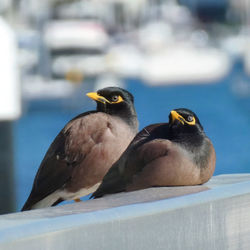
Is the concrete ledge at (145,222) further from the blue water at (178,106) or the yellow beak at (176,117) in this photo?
the blue water at (178,106)

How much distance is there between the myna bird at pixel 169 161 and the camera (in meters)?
2.77

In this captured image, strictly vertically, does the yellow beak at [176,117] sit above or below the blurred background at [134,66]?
above

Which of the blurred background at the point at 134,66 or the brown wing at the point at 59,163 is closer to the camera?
the brown wing at the point at 59,163

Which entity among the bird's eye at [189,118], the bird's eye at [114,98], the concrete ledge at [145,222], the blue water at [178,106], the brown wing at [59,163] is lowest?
the blue water at [178,106]

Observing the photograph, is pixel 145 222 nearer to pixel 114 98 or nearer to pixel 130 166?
pixel 130 166

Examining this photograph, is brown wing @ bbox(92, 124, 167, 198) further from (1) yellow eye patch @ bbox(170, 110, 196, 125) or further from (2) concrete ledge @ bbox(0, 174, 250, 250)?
(2) concrete ledge @ bbox(0, 174, 250, 250)

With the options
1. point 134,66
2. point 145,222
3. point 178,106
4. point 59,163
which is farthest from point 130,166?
point 134,66

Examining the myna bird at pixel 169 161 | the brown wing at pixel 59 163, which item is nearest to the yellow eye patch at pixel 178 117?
the myna bird at pixel 169 161

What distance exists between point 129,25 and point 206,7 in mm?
11084

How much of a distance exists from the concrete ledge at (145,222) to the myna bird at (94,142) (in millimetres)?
859

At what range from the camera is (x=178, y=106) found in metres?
34.3

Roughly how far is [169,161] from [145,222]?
31.8 inches

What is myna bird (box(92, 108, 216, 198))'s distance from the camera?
2.77 m

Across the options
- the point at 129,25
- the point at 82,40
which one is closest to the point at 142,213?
the point at 82,40
